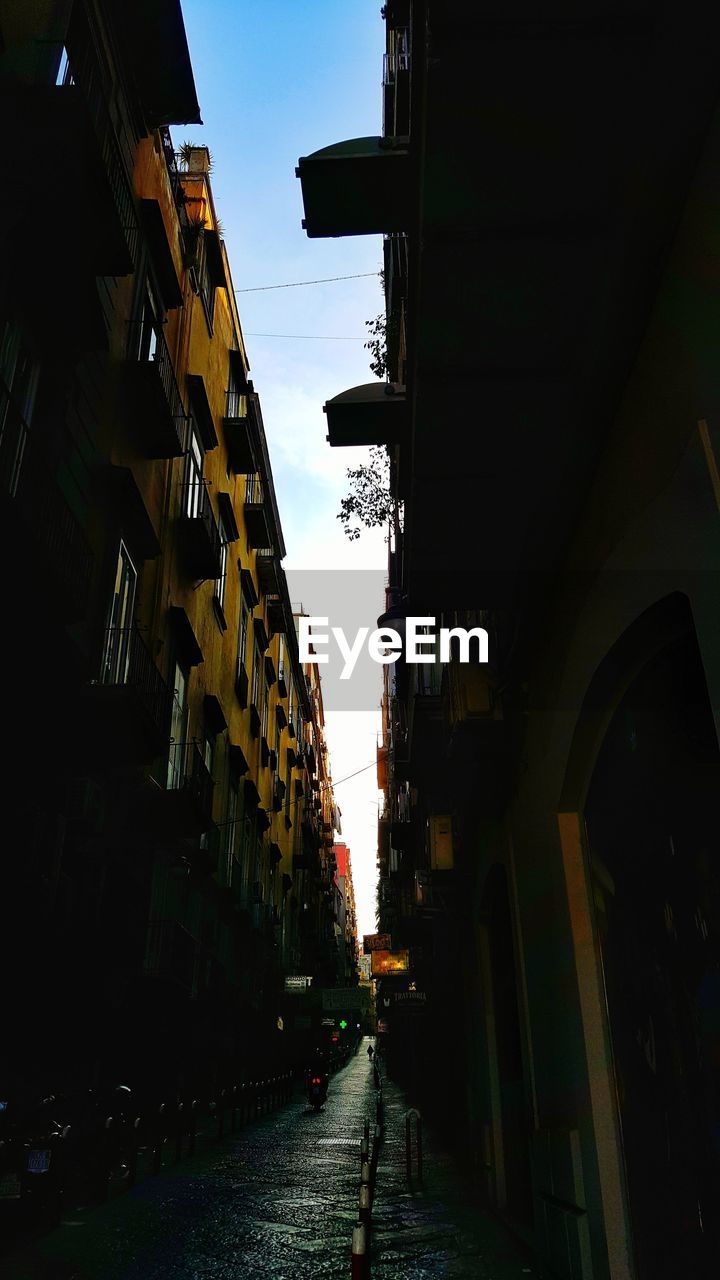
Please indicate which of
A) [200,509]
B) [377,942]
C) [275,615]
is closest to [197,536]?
[200,509]

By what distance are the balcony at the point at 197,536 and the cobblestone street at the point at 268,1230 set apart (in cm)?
1072

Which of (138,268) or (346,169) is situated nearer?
(346,169)

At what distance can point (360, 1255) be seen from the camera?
166 inches

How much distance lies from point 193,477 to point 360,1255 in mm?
16527

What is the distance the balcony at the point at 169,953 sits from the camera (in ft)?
49.6

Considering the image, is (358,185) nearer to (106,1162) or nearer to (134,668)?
(134,668)

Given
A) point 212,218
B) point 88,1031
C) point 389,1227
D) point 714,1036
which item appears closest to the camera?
point 714,1036

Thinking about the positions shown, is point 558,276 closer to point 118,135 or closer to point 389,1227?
point 389,1227

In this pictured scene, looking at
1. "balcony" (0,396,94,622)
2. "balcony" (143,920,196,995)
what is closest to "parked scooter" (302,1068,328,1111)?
"balcony" (143,920,196,995)

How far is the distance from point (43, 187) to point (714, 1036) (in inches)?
395

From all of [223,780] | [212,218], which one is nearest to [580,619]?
[223,780]

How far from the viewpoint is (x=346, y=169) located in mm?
6105

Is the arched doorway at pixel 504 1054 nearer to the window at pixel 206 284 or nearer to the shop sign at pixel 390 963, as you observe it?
the window at pixel 206 284

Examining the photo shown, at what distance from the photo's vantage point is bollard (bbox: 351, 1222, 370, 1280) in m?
4.18
